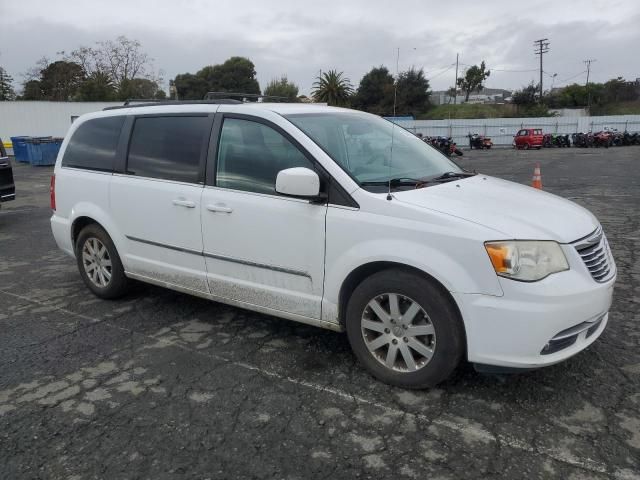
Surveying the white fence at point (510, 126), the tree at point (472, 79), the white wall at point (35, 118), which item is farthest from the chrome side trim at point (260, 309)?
the tree at point (472, 79)

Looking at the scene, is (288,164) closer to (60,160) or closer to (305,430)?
(305,430)

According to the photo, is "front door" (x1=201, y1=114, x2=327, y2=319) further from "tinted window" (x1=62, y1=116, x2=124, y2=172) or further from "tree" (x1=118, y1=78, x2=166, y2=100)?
"tree" (x1=118, y1=78, x2=166, y2=100)

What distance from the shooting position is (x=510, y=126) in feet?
135

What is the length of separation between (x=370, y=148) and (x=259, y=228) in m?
1.02

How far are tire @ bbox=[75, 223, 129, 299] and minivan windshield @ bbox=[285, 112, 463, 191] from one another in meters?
2.19

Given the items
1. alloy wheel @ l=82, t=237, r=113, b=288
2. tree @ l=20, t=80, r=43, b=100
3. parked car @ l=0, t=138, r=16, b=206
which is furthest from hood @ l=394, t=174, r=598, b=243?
tree @ l=20, t=80, r=43, b=100

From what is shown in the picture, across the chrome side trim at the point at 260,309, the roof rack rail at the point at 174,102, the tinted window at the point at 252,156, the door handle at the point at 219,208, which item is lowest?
the chrome side trim at the point at 260,309

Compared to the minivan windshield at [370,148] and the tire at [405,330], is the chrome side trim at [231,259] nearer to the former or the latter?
the tire at [405,330]

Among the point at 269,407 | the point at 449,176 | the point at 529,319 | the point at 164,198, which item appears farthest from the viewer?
the point at 164,198

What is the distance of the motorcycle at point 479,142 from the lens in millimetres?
37875

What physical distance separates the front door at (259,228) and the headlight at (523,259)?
108cm

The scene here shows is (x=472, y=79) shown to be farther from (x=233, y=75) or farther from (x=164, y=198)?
(x=164, y=198)

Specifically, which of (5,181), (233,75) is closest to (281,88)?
(233,75)

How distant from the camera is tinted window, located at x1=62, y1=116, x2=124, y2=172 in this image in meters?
4.82
